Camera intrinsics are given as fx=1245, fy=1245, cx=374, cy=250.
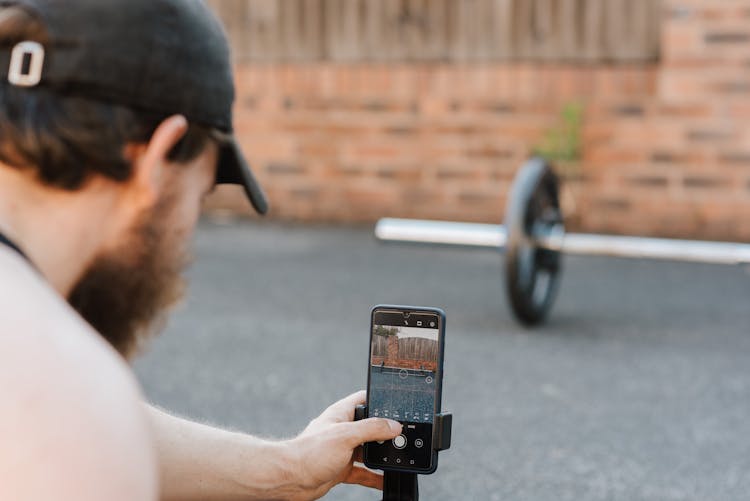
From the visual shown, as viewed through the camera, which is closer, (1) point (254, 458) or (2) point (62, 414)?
(2) point (62, 414)

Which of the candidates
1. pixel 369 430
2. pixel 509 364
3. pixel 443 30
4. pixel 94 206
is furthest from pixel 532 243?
pixel 94 206

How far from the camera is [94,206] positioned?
160 cm

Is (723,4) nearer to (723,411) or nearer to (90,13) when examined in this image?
(723,411)

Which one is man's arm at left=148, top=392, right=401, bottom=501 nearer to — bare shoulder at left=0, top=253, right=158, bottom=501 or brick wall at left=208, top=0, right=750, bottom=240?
bare shoulder at left=0, top=253, right=158, bottom=501

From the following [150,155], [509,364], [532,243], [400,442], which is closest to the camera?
[150,155]

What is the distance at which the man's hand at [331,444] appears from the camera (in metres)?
2.36

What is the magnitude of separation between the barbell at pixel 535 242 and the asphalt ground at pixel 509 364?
0.69 ft

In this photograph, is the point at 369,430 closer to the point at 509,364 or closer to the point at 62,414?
the point at 62,414

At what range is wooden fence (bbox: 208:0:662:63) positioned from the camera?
9.27 m

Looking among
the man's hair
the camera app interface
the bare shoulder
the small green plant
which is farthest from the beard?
the small green plant

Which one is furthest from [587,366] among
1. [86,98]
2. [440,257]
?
[86,98]

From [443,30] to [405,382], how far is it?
25.2ft

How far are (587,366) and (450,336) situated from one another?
0.81 meters

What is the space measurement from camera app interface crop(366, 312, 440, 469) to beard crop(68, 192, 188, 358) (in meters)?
0.67
